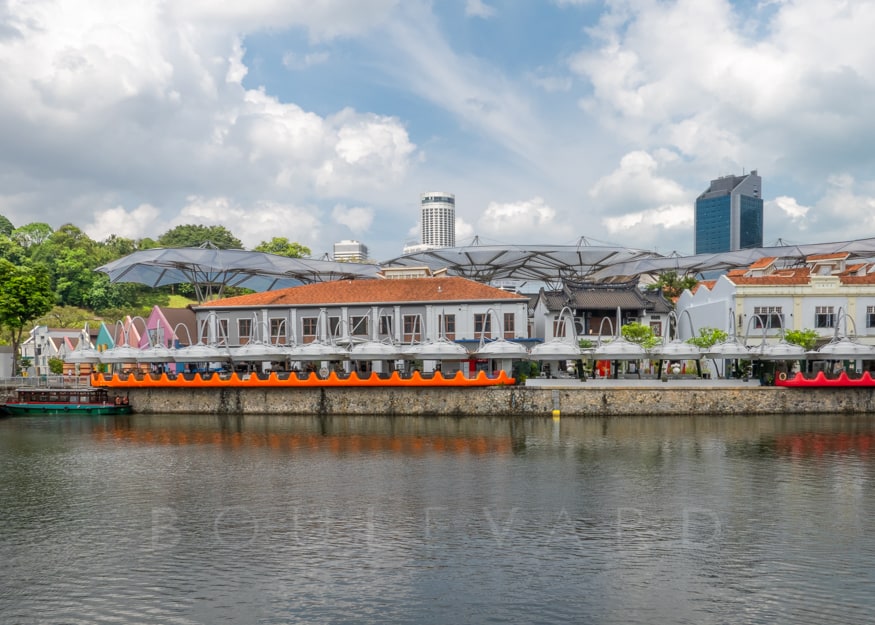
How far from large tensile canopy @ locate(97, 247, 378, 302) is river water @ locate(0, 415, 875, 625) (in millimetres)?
40142

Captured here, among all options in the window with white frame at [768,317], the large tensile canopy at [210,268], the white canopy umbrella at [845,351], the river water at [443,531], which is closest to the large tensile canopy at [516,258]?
the large tensile canopy at [210,268]

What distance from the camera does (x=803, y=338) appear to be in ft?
189

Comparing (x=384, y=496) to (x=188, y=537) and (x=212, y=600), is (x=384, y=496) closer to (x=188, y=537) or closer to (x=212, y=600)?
(x=188, y=537)

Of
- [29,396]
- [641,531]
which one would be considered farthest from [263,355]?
[641,531]

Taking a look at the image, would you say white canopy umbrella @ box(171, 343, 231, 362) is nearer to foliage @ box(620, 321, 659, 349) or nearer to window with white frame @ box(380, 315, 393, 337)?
window with white frame @ box(380, 315, 393, 337)

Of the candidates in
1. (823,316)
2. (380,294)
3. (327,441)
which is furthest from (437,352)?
(823,316)

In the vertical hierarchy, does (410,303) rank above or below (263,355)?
above

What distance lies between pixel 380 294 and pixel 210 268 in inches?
1028

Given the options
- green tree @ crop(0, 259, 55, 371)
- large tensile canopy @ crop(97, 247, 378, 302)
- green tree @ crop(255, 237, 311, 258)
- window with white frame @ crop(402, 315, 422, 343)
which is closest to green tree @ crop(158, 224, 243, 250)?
green tree @ crop(255, 237, 311, 258)

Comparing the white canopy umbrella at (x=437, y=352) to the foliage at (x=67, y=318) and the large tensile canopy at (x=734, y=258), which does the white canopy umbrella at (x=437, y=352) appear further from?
the foliage at (x=67, y=318)

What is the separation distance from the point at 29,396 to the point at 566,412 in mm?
45114

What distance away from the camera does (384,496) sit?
1163 inches

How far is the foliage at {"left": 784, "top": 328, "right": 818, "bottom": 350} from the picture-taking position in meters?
57.8

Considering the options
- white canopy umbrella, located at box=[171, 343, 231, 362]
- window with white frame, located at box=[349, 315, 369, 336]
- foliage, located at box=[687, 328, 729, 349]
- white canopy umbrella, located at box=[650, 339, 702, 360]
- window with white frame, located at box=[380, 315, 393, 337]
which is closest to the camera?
white canopy umbrella, located at box=[650, 339, 702, 360]
